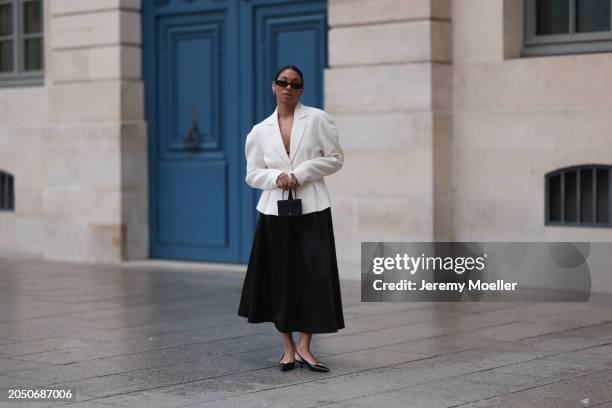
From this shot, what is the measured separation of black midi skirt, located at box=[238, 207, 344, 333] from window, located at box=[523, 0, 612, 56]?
482cm

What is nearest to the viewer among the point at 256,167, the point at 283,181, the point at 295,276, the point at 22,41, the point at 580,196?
the point at 283,181

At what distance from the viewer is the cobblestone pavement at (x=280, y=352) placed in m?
7.26

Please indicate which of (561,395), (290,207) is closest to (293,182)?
(290,207)

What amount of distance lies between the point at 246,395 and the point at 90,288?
5716 millimetres

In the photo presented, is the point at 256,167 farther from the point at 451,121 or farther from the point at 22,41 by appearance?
the point at 22,41

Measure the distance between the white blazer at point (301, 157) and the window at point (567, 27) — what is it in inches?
180

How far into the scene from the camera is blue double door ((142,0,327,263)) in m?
13.9

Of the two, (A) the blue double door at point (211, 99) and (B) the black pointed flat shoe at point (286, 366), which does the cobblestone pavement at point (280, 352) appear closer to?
(B) the black pointed flat shoe at point (286, 366)

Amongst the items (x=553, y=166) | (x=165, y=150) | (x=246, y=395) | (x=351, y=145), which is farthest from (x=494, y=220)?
(x=246, y=395)

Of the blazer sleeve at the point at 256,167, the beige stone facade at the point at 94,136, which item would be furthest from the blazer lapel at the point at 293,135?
the beige stone facade at the point at 94,136

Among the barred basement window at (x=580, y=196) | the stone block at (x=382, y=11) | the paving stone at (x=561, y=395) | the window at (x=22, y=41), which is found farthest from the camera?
the window at (x=22, y=41)

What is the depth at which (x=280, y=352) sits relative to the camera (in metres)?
8.84

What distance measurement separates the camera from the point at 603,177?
11773mm

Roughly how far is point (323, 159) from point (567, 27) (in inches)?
192
